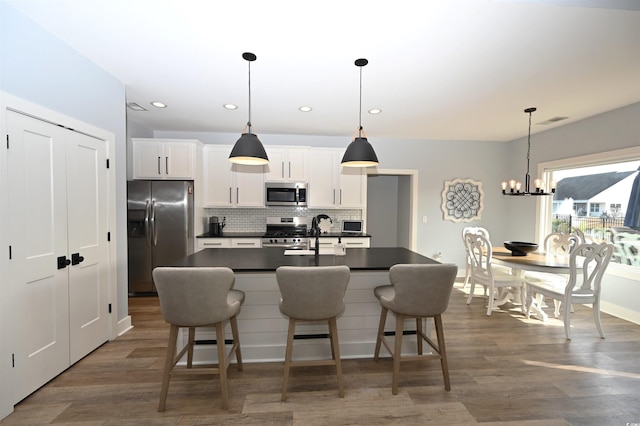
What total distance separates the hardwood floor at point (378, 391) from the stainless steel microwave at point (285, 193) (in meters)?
2.58

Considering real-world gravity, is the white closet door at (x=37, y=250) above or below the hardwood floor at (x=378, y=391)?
above

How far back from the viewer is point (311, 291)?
1829 mm

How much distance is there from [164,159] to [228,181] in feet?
3.25

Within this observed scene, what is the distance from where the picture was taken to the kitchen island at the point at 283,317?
2346mm

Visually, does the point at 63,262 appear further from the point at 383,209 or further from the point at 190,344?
the point at 383,209

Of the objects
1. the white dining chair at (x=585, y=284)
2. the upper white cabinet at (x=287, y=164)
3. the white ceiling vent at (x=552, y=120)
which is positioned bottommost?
the white dining chair at (x=585, y=284)

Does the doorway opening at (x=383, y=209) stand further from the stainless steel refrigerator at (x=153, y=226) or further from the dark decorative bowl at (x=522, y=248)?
the stainless steel refrigerator at (x=153, y=226)

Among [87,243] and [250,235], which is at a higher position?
[87,243]

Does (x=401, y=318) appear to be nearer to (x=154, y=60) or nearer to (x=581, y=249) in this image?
(x=581, y=249)

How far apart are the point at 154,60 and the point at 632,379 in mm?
4778

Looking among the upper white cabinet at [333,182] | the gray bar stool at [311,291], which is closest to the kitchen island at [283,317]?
the gray bar stool at [311,291]

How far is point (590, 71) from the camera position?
8.22 feet

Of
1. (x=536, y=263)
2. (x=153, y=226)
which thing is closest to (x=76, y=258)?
(x=153, y=226)

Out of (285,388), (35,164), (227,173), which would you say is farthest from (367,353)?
(227,173)
